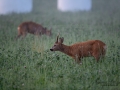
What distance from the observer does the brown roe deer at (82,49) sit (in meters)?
5.46

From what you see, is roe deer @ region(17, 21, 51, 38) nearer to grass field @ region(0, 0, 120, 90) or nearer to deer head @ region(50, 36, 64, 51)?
grass field @ region(0, 0, 120, 90)

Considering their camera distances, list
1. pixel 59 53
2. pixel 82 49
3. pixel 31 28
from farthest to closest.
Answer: pixel 31 28, pixel 59 53, pixel 82 49

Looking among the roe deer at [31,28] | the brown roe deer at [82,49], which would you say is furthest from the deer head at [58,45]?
the roe deer at [31,28]

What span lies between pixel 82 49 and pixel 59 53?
1.50 ft

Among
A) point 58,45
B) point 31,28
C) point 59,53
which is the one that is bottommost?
point 59,53

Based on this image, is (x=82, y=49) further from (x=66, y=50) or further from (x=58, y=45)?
(x=58, y=45)

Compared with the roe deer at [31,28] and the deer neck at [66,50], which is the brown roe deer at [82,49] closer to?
the deer neck at [66,50]

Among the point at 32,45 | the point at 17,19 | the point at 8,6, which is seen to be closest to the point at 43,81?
the point at 32,45

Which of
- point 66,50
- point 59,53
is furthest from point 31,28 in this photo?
point 66,50

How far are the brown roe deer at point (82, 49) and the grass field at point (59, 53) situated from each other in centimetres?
8

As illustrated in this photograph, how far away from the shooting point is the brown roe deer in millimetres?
5465

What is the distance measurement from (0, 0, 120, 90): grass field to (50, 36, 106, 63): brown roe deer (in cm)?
8

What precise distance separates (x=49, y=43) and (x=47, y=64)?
2.57 ft

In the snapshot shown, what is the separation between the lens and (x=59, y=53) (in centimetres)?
590
